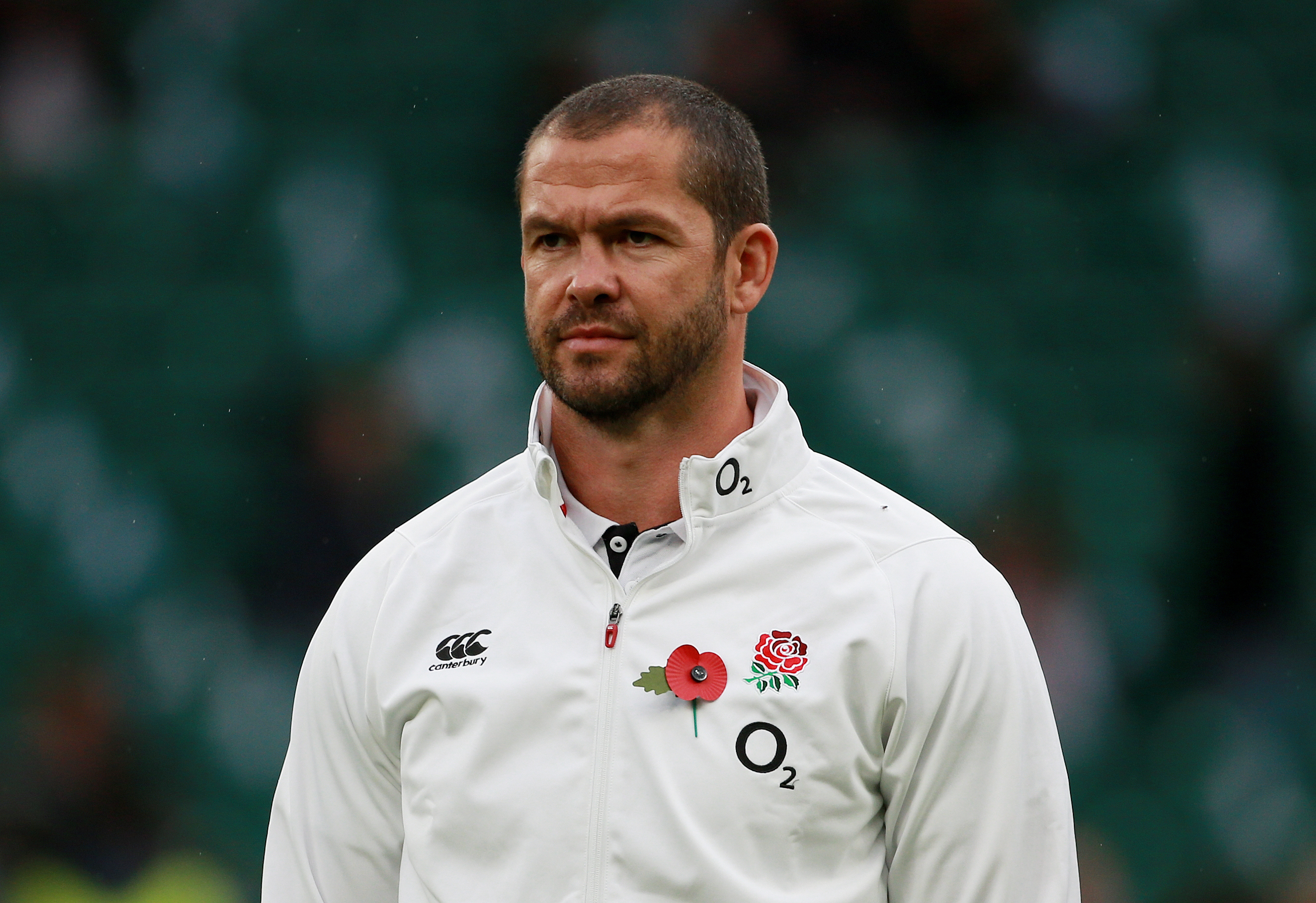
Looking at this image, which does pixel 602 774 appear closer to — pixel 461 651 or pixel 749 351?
pixel 461 651

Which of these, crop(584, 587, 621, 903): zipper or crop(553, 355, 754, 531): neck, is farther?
crop(553, 355, 754, 531): neck

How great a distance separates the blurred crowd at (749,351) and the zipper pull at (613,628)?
3254mm

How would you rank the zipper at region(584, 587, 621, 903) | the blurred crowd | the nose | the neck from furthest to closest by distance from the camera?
the blurred crowd
the neck
the nose
the zipper at region(584, 587, 621, 903)

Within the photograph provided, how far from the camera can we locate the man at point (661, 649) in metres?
1.90

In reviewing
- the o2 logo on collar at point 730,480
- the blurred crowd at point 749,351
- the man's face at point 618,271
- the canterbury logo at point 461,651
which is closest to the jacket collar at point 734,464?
the o2 logo on collar at point 730,480

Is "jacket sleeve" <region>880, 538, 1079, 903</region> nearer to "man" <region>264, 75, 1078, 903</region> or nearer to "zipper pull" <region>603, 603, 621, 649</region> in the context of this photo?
"man" <region>264, 75, 1078, 903</region>

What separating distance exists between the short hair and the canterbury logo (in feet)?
2.03

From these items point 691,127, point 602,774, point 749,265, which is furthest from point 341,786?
point 691,127

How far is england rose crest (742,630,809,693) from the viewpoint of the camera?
1.92 m

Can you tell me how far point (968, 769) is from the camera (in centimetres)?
192

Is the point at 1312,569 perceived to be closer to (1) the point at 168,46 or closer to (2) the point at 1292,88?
(2) the point at 1292,88

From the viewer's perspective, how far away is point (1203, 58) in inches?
226

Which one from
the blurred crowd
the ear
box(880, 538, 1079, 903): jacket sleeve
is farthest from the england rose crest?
the blurred crowd

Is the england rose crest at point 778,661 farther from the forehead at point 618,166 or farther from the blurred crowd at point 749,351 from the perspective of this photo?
the blurred crowd at point 749,351
